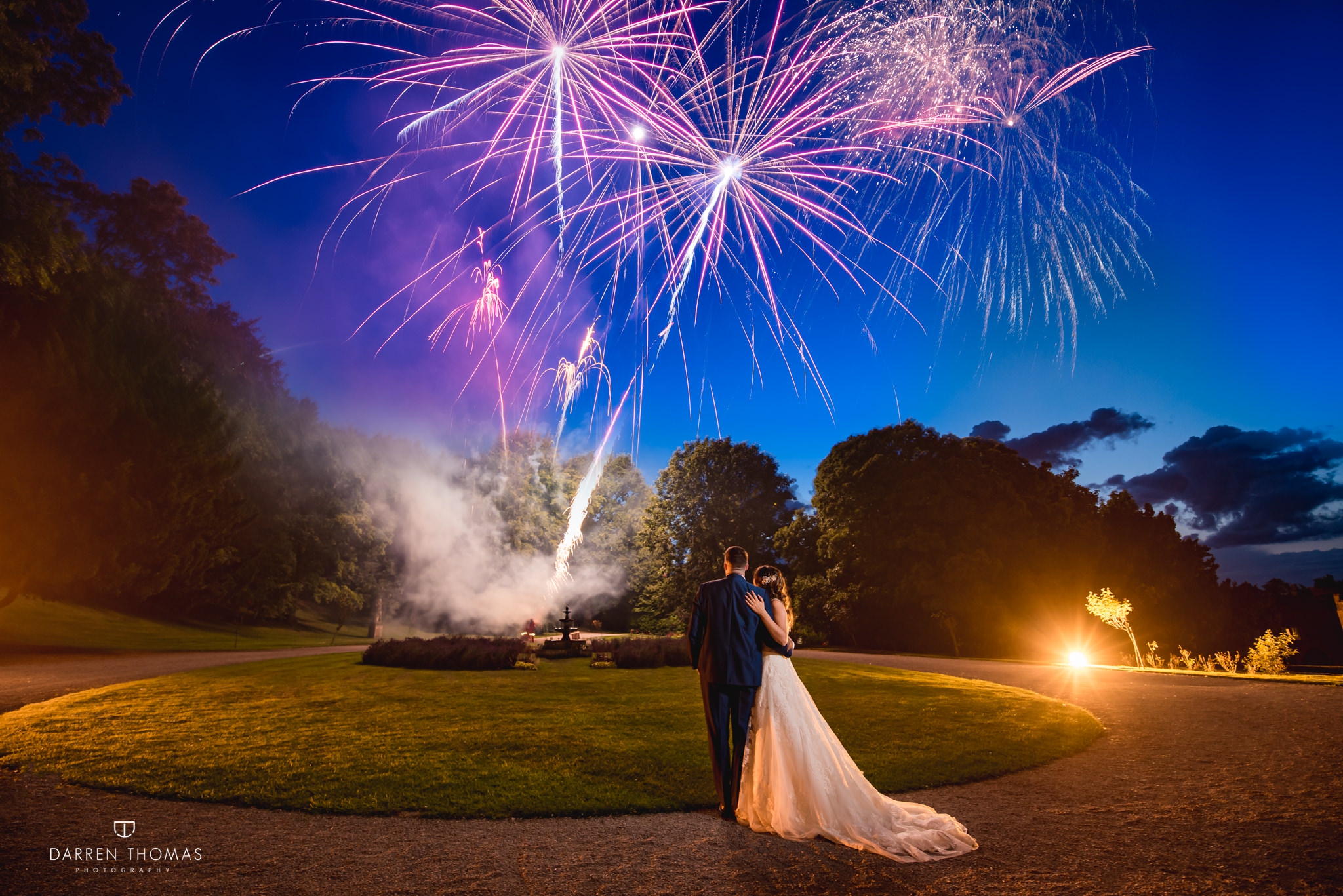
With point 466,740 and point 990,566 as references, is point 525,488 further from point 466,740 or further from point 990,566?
point 466,740

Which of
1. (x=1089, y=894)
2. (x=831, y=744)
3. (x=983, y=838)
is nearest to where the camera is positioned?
(x=1089, y=894)

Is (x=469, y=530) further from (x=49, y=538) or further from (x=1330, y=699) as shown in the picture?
(x=1330, y=699)

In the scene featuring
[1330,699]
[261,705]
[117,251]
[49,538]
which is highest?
[117,251]

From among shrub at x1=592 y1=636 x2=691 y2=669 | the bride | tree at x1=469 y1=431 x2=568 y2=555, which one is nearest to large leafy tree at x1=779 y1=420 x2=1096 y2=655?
shrub at x1=592 y1=636 x2=691 y2=669

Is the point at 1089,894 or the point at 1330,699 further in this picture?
the point at 1330,699

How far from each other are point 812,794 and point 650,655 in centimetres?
1362

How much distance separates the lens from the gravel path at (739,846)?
3658 mm

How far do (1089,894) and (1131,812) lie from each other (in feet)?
7.24

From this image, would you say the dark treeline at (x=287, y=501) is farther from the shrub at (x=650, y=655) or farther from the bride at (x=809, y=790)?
the bride at (x=809, y=790)

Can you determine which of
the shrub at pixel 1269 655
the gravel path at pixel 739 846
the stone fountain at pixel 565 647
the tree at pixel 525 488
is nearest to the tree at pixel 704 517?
the tree at pixel 525 488

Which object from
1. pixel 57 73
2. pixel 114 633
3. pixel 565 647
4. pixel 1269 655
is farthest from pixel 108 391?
pixel 1269 655

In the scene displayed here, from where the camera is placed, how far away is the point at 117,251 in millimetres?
29047

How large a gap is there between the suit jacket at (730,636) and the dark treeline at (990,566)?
24472mm

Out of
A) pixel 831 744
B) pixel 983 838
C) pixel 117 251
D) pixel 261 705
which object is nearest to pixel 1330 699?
pixel 983 838
